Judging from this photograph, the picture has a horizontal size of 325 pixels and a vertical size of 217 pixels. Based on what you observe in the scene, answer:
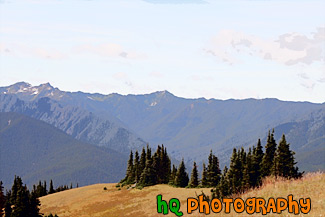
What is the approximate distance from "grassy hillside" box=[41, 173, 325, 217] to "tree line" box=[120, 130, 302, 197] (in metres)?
5.71

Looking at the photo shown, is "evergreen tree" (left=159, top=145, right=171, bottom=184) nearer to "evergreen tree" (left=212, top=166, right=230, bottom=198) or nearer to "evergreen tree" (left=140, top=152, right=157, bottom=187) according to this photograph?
"evergreen tree" (left=140, top=152, right=157, bottom=187)

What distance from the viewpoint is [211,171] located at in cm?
8012

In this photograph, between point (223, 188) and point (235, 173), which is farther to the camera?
point (235, 173)

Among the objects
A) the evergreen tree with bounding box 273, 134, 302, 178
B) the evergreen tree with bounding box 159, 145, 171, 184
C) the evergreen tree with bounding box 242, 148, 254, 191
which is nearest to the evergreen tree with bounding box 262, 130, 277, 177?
the evergreen tree with bounding box 242, 148, 254, 191

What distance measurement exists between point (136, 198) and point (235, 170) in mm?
25469

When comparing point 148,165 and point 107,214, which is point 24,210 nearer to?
point 107,214

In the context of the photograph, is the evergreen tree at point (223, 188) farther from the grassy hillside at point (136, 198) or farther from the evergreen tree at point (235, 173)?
the grassy hillside at point (136, 198)

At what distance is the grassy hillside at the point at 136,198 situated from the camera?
26328 mm

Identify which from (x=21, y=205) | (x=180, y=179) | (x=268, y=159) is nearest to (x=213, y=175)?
(x=180, y=179)

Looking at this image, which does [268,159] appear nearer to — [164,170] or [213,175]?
[213,175]

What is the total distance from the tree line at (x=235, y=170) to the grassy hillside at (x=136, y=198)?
5.71 m

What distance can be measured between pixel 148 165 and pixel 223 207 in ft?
218

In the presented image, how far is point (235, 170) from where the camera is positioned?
51.6 m

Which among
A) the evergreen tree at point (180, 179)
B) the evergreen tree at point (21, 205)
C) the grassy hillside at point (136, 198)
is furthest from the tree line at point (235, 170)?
the evergreen tree at point (21, 205)
